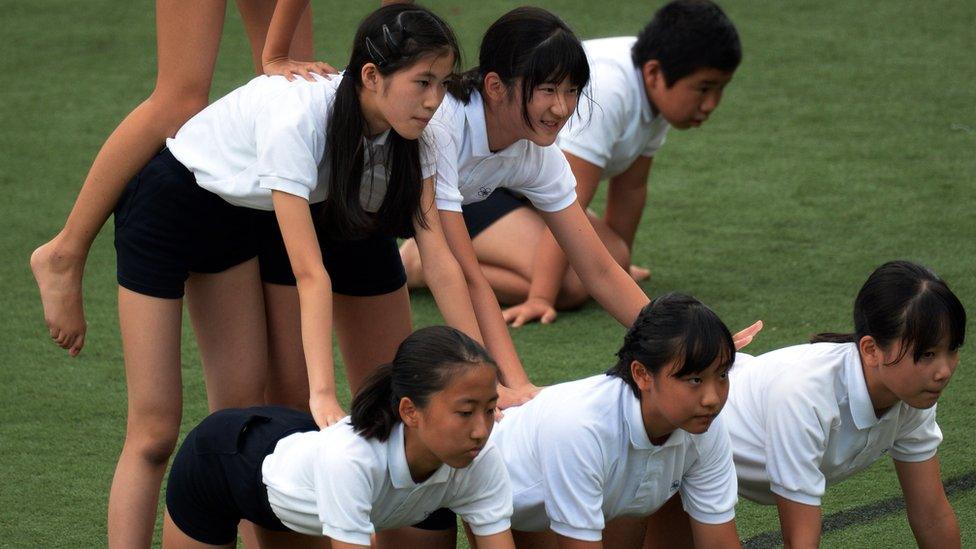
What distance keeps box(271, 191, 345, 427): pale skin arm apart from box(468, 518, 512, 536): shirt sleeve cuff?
276 mm

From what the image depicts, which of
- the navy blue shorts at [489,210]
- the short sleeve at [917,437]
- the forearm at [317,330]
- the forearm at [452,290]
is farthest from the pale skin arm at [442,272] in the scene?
the navy blue shorts at [489,210]

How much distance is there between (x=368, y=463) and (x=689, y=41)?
187 cm

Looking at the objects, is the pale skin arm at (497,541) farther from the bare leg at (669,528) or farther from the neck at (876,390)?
the neck at (876,390)

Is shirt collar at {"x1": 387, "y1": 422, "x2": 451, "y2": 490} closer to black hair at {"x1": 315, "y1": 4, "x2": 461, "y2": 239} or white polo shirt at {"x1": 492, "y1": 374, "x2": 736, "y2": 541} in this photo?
white polo shirt at {"x1": 492, "y1": 374, "x2": 736, "y2": 541}

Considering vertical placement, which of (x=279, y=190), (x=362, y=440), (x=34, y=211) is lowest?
(x=34, y=211)

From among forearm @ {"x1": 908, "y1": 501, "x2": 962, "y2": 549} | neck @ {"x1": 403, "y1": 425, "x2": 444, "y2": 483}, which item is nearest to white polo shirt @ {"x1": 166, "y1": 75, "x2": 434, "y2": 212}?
neck @ {"x1": 403, "y1": 425, "x2": 444, "y2": 483}

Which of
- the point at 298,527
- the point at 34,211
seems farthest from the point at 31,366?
the point at 298,527

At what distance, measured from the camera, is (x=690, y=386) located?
214 centimetres

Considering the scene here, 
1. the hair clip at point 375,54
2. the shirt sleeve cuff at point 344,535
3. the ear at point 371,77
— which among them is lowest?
the shirt sleeve cuff at point 344,535

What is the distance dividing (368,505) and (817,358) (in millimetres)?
830

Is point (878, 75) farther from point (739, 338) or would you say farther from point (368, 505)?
point (368, 505)

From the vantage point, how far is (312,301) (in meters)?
2.20

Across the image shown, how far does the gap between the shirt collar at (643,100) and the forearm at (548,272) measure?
42 cm

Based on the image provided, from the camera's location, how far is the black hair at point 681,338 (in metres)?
2.14
